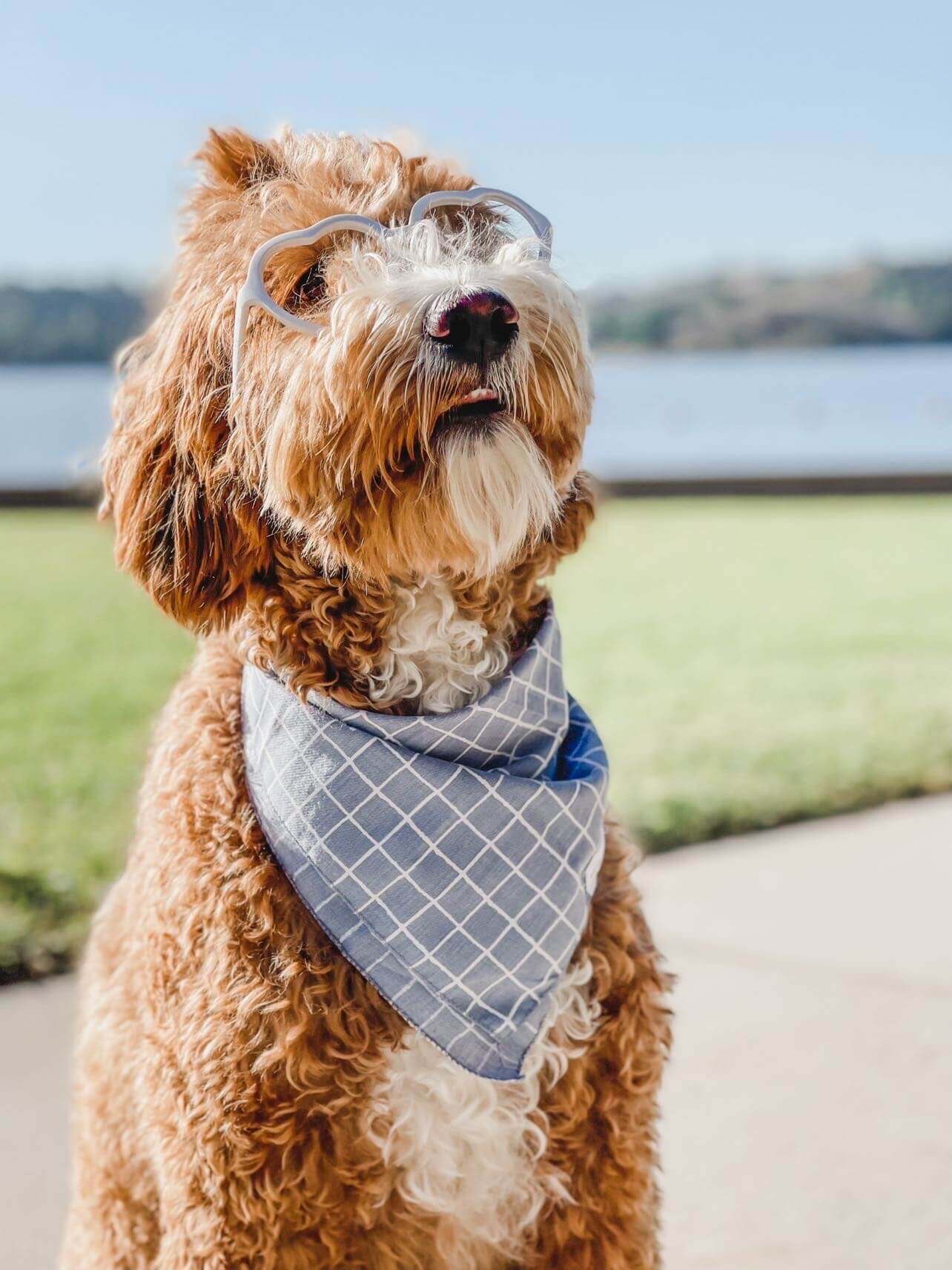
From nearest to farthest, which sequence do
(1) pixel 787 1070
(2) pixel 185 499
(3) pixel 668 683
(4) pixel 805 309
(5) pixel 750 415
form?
(2) pixel 185 499
(1) pixel 787 1070
(3) pixel 668 683
(5) pixel 750 415
(4) pixel 805 309

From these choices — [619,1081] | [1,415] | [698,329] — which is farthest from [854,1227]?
[698,329]

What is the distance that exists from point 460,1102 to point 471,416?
97cm

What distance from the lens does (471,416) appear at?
5.47 ft

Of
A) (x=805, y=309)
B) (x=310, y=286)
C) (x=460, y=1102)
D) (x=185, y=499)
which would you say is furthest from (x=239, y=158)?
(x=805, y=309)

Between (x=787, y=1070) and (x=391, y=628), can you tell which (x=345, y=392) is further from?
(x=787, y=1070)

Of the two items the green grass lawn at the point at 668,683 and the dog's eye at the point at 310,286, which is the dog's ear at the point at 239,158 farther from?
the green grass lawn at the point at 668,683

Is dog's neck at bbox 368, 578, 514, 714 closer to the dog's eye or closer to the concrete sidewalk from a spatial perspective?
the dog's eye

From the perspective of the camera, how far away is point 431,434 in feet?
5.46

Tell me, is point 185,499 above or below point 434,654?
above

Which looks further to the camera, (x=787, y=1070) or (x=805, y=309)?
(x=805, y=309)

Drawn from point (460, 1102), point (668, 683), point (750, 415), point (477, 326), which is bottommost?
point (750, 415)

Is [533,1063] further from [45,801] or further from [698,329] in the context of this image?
[698,329]

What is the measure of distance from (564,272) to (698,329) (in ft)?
68.7

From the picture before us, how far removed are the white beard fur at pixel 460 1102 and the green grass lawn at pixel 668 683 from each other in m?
1.29
